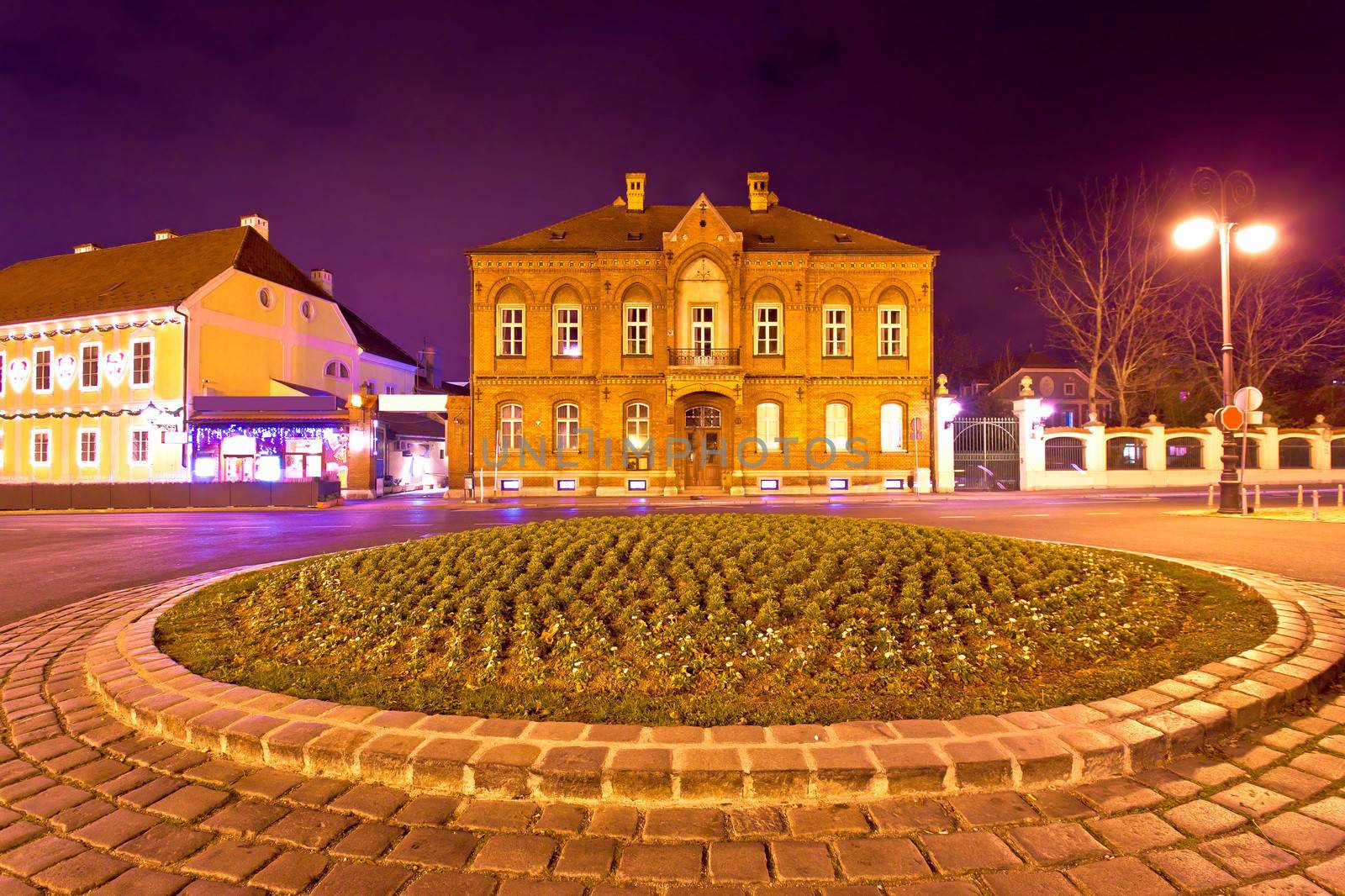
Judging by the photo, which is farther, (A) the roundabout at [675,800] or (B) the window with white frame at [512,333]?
(B) the window with white frame at [512,333]

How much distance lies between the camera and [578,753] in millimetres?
3021

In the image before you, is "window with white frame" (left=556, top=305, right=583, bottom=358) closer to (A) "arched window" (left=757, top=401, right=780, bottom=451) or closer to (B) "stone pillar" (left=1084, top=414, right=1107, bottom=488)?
(A) "arched window" (left=757, top=401, right=780, bottom=451)

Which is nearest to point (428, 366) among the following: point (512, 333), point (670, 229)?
point (512, 333)

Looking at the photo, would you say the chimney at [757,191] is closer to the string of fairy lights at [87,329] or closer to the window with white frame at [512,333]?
the window with white frame at [512,333]

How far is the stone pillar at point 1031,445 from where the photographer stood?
30.2m

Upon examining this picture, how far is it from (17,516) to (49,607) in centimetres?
2182

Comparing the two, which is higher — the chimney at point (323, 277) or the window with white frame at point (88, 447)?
the chimney at point (323, 277)

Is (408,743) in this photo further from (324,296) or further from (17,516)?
(324,296)

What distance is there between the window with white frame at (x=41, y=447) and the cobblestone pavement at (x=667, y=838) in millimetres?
40221

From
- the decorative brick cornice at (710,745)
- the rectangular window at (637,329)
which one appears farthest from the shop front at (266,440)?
the decorative brick cornice at (710,745)

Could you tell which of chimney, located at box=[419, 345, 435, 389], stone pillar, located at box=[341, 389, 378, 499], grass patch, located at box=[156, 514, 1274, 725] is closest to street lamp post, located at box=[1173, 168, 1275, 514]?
grass patch, located at box=[156, 514, 1274, 725]

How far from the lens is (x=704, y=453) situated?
30141mm

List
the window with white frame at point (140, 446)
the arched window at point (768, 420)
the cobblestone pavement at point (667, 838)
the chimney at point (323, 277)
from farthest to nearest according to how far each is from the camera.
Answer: the chimney at point (323, 277), the window with white frame at point (140, 446), the arched window at point (768, 420), the cobblestone pavement at point (667, 838)

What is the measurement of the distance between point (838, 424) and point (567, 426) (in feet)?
42.2
